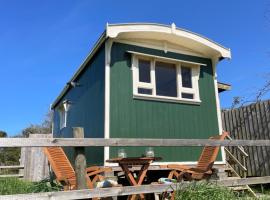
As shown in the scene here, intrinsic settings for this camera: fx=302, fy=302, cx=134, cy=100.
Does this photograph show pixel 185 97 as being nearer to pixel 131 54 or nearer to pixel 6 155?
pixel 131 54

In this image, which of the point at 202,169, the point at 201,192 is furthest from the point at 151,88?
the point at 201,192

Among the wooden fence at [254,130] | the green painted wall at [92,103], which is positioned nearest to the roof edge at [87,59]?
the green painted wall at [92,103]

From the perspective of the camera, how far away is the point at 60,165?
6230 millimetres

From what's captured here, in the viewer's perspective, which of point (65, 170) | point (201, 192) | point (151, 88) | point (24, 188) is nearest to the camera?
point (201, 192)

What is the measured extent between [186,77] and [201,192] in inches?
179

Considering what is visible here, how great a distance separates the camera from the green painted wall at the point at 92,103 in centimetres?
714

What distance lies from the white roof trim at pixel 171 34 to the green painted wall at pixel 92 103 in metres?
0.71

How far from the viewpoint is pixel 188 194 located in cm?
399

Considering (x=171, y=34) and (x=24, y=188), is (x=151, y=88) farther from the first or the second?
(x=24, y=188)

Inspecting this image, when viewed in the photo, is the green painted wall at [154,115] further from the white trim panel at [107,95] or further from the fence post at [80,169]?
the fence post at [80,169]

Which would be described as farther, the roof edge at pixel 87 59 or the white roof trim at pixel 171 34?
the roof edge at pixel 87 59

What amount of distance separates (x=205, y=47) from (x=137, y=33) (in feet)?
6.81

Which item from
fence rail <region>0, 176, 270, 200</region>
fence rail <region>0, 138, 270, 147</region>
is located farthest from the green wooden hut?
fence rail <region>0, 176, 270, 200</region>

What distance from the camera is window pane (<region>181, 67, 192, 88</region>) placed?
8055 millimetres
